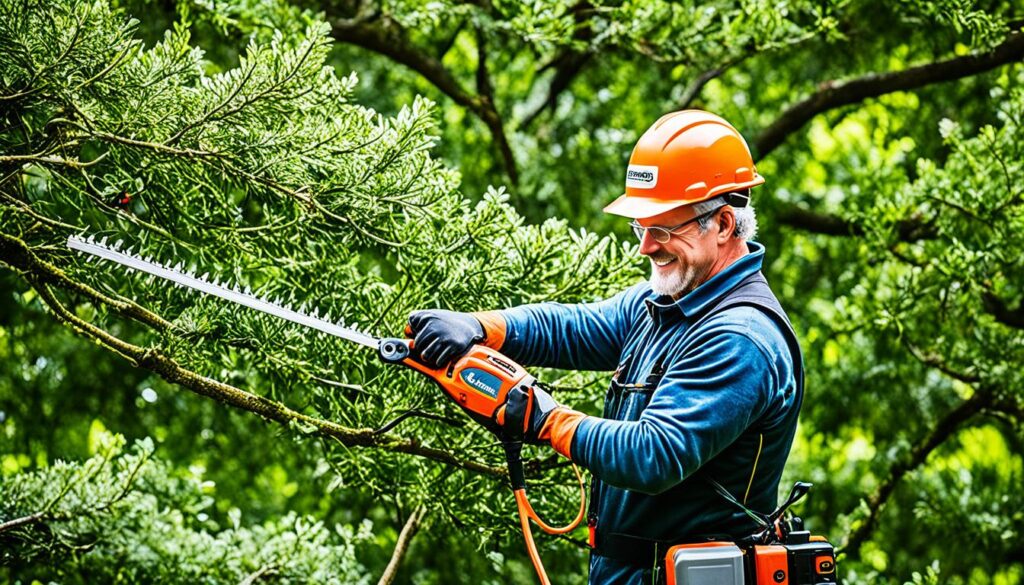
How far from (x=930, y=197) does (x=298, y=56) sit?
359 centimetres

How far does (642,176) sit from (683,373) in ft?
2.33

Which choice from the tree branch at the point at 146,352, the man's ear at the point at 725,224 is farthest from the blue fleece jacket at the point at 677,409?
the tree branch at the point at 146,352

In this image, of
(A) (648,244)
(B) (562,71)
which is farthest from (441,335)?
(B) (562,71)

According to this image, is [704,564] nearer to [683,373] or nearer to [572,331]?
[683,373]

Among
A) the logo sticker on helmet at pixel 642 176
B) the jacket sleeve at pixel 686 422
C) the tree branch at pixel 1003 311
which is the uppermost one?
the tree branch at pixel 1003 311

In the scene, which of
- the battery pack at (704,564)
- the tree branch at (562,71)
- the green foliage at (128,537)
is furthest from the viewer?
the tree branch at (562,71)

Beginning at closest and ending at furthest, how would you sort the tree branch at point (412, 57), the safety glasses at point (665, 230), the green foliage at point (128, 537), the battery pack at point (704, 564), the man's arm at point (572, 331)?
1. the battery pack at point (704, 564)
2. the safety glasses at point (665, 230)
3. the man's arm at point (572, 331)
4. the green foliage at point (128, 537)
5. the tree branch at point (412, 57)

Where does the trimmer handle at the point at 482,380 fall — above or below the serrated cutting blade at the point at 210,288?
below

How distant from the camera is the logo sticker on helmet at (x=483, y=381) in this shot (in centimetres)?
326

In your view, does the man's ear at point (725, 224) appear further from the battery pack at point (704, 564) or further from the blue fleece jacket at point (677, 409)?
the battery pack at point (704, 564)

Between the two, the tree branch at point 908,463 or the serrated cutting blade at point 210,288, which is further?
the tree branch at point 908,463

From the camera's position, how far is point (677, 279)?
11.2 ft

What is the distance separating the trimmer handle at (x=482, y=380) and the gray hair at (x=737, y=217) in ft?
2.43

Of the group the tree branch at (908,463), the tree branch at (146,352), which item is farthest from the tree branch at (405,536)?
the tree branch at (908,463)
